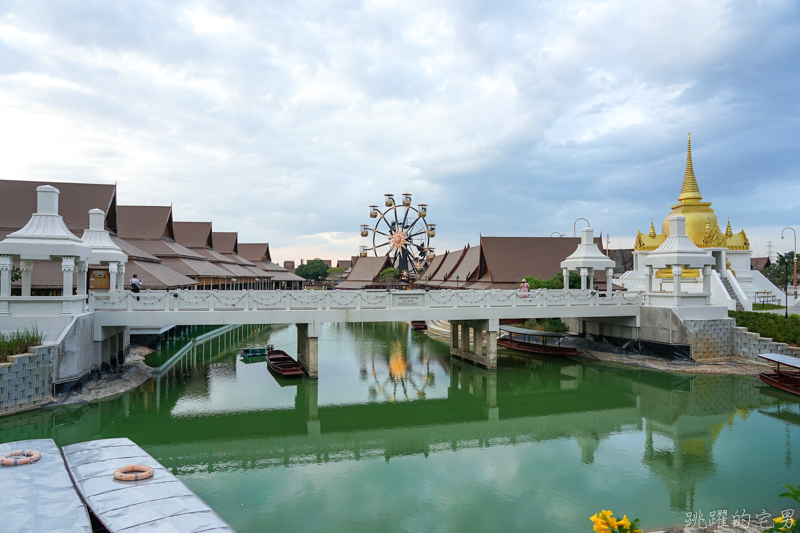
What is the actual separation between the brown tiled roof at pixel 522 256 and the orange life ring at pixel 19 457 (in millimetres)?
27795

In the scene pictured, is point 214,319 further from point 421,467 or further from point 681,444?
point 681,444

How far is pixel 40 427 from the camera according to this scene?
13633 millimetres

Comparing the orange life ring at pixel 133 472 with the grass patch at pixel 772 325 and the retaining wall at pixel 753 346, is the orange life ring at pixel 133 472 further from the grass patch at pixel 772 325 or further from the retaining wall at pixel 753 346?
the grass patch at pixel 772 325

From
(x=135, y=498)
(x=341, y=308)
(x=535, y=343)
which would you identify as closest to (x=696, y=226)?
(x=535, y=343)

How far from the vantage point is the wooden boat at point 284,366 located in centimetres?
2072

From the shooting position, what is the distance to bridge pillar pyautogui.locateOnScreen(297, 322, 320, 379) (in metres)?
20.0

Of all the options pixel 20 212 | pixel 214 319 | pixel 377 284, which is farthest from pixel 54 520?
pixel 377 284

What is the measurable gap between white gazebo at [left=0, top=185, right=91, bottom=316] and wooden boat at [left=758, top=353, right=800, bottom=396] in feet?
82.3

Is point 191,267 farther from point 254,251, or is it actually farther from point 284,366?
point 254,251

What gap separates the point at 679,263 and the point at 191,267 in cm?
2869

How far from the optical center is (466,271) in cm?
3728

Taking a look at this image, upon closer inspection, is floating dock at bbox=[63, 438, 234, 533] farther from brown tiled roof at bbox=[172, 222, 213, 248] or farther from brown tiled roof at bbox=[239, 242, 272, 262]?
brown tiled roof at bbox=[239, 242, 272, 262]

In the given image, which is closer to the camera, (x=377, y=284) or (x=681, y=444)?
(x=681, y=444)

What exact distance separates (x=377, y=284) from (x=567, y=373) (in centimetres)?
2539
